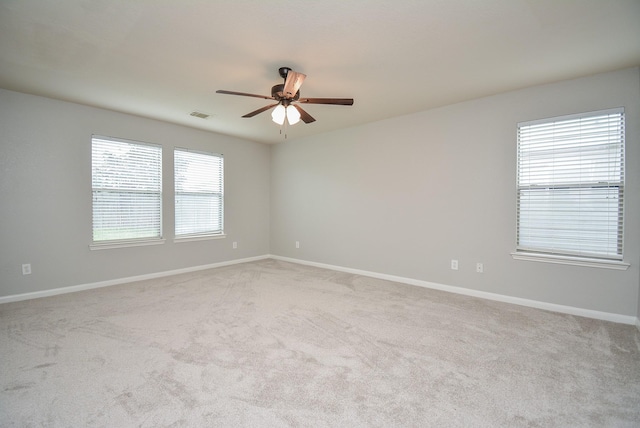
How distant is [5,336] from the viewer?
8.20 ft

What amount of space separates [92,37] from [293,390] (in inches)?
117

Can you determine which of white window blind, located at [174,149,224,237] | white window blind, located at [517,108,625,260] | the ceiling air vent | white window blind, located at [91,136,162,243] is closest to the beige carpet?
white window blind, located at [517,108,625,260]

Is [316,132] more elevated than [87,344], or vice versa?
[316,132]

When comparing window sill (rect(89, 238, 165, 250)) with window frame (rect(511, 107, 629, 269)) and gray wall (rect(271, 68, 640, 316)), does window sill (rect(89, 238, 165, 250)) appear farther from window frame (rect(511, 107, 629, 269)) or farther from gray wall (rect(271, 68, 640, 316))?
window frame (rect(511, 107, 629, 269))

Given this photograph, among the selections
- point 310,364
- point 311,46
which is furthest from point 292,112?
point 310,364

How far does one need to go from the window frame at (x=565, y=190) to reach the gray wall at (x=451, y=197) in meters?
0.06

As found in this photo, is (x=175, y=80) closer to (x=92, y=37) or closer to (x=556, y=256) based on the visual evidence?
(x=92, y=37)

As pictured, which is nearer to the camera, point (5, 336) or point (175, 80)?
point (5, 336)

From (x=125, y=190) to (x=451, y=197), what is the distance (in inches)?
180

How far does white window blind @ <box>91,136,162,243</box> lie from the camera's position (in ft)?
13.2

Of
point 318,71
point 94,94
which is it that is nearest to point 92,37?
point 94,94

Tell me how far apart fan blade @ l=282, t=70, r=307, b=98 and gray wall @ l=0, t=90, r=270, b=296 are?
2.96 m

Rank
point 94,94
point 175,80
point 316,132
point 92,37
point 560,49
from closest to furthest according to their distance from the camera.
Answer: point 92,37 → point 560,49 → point 175,80 → point 94,94 → point 316,132

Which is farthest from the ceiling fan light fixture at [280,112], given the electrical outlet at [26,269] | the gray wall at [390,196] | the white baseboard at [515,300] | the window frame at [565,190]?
the electrical outlet at [26,269]
